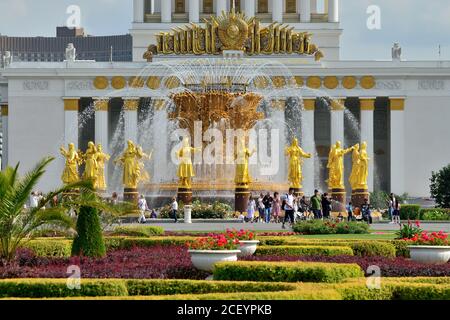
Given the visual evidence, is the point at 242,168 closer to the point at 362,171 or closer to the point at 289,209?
the point at 362,171

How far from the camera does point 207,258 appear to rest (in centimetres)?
2216

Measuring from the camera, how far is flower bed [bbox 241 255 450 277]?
72.0 feet

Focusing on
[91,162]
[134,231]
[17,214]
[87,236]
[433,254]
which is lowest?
[433,254]

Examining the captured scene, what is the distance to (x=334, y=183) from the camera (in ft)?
167

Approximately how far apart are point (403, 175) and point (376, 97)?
4.73 meters

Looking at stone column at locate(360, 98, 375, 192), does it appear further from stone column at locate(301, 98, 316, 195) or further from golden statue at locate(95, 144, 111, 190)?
golden statue at locate(95, 144, 111, 190)

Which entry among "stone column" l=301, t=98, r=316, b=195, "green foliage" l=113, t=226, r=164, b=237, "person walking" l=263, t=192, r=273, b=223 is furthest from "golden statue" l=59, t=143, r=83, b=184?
"green foliage" l=113, t=226, r=164, b=237

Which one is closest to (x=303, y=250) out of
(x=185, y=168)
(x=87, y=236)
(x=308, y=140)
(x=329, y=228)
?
(x=87, y=236)

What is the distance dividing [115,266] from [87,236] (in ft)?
8.06

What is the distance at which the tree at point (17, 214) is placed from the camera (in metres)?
23.0

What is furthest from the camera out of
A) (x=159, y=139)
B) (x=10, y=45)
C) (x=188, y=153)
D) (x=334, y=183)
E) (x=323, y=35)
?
(x=10, y=45)

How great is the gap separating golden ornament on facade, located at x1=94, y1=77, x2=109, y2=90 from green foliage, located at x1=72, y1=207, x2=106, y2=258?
47.6m
